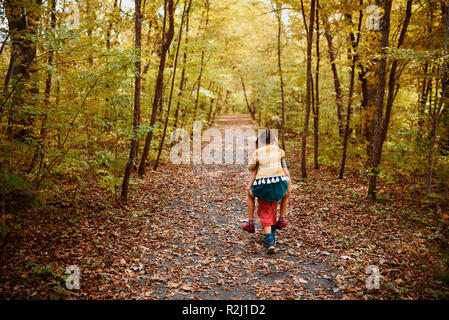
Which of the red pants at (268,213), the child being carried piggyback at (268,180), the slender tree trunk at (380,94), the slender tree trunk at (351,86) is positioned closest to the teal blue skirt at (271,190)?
the child being carried piggyback at (268,180)

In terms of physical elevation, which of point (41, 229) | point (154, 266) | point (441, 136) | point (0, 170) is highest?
point (441, 136)

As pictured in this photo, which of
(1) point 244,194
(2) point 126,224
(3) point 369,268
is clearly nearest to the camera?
(3) point 369,268

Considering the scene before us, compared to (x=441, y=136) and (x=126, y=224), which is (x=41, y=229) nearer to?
(x=126, y=224)

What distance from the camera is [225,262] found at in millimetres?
5148

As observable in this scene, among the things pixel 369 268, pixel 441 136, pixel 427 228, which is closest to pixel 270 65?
pixel 441 136

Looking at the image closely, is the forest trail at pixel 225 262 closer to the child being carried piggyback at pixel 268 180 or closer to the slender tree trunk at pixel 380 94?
the child being carried piggyback at pixel 268 180

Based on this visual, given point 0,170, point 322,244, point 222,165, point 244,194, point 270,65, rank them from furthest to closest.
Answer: point 270,65, point 222,165, point 244,194, point 322,244, point 0,170

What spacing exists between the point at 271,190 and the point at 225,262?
1.65 meters

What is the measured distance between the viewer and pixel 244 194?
9656 millimetres

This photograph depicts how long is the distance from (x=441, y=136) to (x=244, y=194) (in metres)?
6.72

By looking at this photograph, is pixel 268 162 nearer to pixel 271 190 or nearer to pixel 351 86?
pixel 271 190

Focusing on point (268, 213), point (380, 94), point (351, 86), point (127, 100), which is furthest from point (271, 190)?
point (351, 86)

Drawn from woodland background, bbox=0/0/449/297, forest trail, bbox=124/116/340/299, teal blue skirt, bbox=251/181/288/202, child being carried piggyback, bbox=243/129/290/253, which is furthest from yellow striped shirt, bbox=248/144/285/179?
woodland background, bbox=0/0/449/297

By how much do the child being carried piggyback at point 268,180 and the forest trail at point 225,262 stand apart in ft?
1.85
